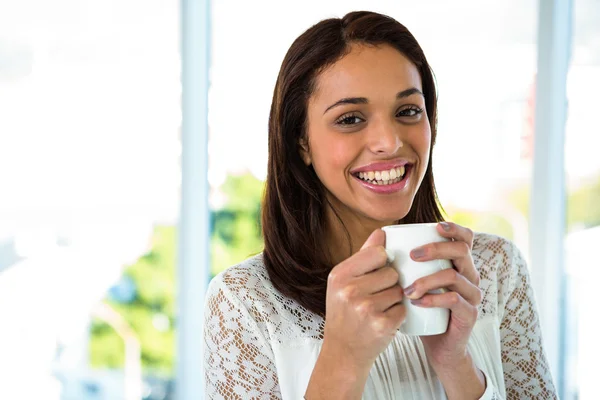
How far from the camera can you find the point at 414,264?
1.03 m

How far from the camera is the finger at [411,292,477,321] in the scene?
1.03 m

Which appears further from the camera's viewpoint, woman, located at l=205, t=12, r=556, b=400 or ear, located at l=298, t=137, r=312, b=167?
ear, located at l=298, t=137, r=312, b=167

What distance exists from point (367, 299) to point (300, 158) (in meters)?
0.59

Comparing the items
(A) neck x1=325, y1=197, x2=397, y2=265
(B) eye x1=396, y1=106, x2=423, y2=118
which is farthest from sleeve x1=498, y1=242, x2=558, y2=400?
(B) eye x1=396, y1=106, x2=423, y2=118

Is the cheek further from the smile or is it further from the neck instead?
the neck

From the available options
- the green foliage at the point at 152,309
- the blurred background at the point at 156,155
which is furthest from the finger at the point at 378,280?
the green foliage at the point at 152,309

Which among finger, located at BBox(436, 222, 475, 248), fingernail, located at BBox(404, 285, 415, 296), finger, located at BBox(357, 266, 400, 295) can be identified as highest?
finger, located at BBox(436, 222, 475, 248)

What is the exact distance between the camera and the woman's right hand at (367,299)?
104 centimetres

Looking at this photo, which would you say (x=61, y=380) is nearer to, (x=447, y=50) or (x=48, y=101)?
(x=48, y=101)

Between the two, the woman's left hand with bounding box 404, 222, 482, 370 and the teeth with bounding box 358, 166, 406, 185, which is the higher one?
the teeth with bounding box 358, 166, 406, 185

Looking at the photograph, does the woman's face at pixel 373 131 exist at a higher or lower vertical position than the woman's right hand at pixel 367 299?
higher

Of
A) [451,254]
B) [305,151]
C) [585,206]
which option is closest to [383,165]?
[305,151]

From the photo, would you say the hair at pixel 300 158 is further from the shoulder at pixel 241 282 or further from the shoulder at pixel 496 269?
the shoulder at pixel 496 269

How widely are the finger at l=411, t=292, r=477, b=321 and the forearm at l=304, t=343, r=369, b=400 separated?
0.58 ft
